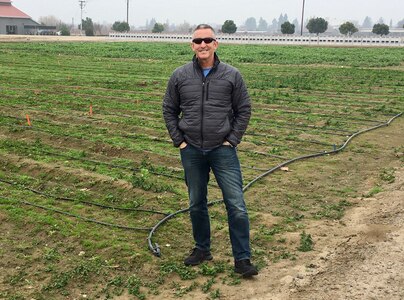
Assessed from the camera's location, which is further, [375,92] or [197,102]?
[375,92]

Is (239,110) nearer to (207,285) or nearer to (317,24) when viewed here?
(207,285)

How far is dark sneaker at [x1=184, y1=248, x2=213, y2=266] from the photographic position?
4.78 meters

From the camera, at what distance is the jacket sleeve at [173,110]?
4453mm

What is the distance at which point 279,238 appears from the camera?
5363 millimetres

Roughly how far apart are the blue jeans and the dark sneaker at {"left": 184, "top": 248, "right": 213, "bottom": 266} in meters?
0.37

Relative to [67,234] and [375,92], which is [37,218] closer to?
[67,234]

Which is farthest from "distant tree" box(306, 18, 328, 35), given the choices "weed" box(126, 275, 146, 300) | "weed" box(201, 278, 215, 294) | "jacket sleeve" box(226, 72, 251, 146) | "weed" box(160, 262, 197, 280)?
"weed" box(126, 275, 146, 300)

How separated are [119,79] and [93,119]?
8483 mm

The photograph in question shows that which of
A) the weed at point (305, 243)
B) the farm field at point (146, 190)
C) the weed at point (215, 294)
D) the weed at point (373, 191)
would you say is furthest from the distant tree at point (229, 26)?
the weed at point (215, 294)

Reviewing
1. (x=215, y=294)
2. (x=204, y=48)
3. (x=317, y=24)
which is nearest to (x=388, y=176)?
(x=215, y=294)

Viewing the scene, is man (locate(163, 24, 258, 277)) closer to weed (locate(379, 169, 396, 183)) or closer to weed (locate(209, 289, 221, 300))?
weed (locate(209, 289, 221, 300))

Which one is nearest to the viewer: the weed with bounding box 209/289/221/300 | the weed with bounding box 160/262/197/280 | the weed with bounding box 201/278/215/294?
the weed with bounding box 209/289/221/300

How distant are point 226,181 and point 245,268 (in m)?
0.81

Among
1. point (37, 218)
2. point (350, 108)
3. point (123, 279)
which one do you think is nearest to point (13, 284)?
point (123, 279)
